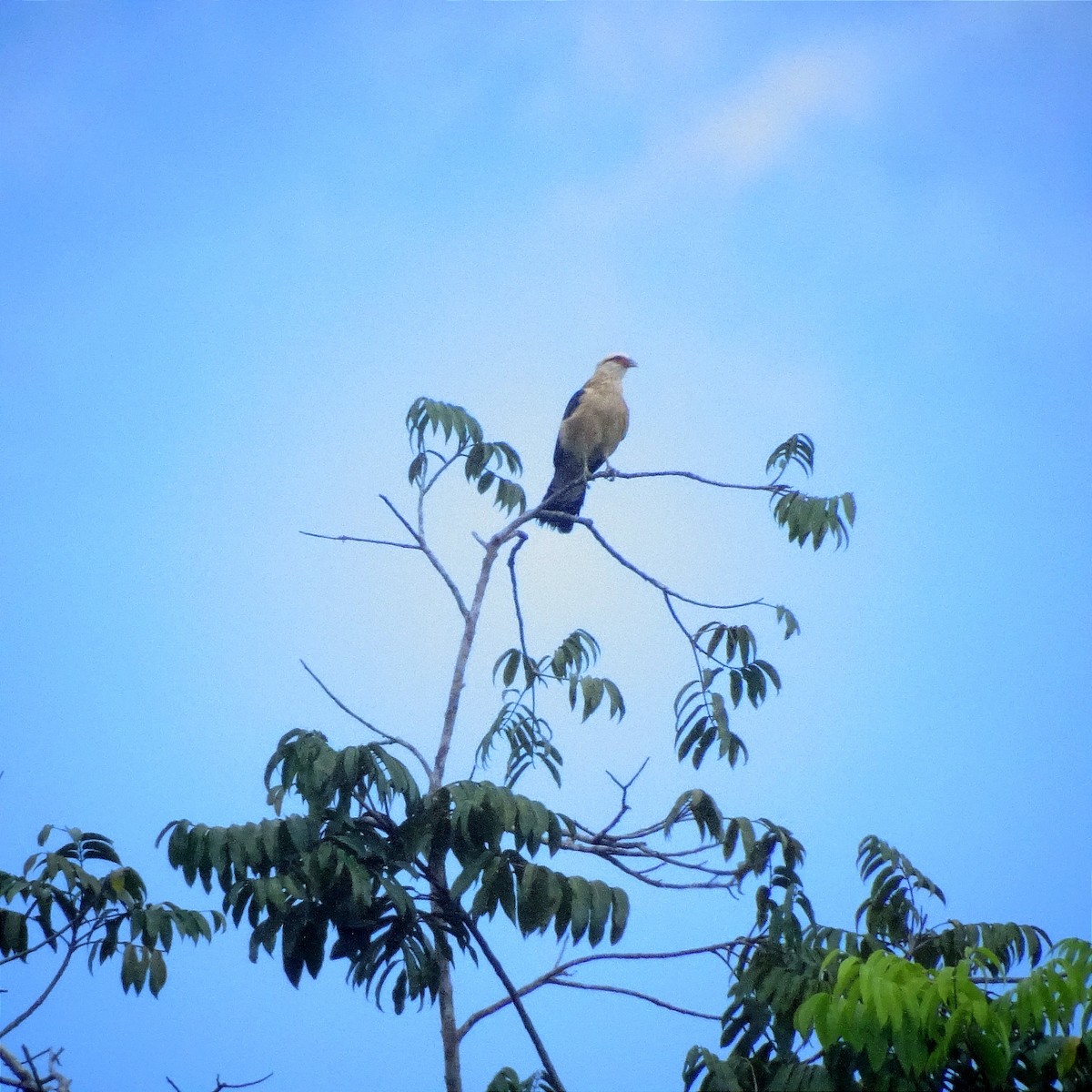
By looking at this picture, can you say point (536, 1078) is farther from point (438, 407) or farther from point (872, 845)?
point (438, 407)

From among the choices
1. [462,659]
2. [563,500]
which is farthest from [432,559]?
[563,500]

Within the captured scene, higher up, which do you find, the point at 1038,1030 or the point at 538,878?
the point at 538,878

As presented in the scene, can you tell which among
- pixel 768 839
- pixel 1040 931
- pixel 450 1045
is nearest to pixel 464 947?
pixel 450 1045

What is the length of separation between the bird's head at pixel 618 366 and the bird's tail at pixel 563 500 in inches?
34.1

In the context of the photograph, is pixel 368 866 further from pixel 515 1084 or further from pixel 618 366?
pixel 618 366

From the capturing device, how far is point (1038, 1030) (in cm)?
251

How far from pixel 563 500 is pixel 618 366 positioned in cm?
142

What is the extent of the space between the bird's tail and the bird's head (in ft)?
2.84

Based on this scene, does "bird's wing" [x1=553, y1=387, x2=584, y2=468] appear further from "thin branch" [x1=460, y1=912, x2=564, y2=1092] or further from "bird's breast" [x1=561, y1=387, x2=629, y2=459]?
"thin branch" [x1=460, y1=912, x2=564, y2=1092]

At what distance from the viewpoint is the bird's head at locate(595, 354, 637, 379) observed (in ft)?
28.1

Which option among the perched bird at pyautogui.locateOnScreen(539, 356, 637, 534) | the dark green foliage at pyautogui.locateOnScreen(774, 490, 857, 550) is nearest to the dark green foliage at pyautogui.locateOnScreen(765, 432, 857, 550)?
the dark green foliage at pyautogui.locateOnScreen(774, 490, 857, 550)

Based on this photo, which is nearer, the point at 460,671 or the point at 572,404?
the point at 460,671

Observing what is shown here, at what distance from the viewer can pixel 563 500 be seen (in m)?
7.65

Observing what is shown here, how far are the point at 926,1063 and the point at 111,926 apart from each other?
2216mm
